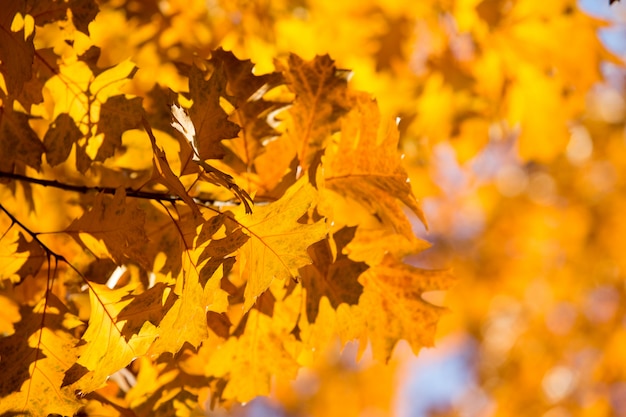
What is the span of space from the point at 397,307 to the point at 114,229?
46cm

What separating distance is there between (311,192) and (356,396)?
5.85 meters

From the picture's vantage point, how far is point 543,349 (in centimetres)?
559

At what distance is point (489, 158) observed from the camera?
593 cm

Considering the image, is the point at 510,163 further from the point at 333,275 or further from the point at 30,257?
the point at 30,257

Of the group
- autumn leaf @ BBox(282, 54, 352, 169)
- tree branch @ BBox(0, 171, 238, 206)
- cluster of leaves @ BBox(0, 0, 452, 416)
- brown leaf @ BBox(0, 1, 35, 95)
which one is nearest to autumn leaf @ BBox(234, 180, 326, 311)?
cluster of leaves @ BBox(0, 0, 452, 416)

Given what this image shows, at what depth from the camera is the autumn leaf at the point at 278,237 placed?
0.82 m

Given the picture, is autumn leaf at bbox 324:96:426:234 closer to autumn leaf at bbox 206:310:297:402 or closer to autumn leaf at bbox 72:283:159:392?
autumn leaf at bbox 206:310:297:402

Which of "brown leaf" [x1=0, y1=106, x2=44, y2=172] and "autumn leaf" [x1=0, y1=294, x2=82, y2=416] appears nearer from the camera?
"autumn leaf" [x1=0, y1=294, x2=82, y2=416]

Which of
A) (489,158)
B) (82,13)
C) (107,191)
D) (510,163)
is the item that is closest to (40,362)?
(107,191)

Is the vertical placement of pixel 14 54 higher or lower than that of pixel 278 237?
higher

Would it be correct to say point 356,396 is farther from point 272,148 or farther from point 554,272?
point 272,148

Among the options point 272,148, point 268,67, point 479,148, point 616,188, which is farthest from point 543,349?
point 272,148

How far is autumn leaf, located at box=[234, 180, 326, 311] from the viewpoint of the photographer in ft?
Answer: 2.70

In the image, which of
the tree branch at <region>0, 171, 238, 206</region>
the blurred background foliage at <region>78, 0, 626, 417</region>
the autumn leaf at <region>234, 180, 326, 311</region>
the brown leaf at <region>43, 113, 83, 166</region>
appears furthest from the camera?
the blurred background foliage at <region>78, 0, 626, 417</region>
